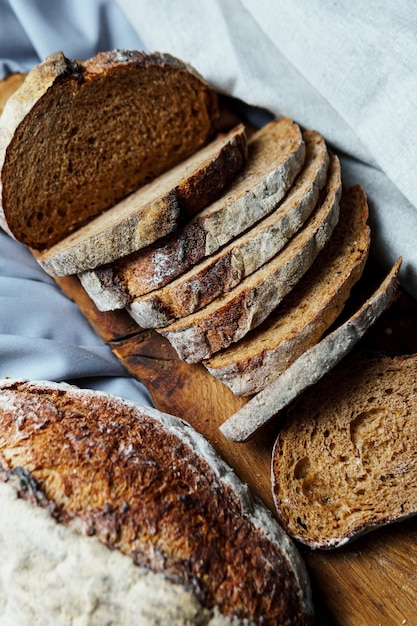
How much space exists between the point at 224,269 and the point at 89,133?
1.08 m

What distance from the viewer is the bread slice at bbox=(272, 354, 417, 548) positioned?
2.57 m

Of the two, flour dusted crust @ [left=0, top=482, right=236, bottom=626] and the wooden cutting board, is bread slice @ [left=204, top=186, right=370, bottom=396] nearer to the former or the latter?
the wooden cutting board

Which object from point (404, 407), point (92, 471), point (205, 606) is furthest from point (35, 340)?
point (404, 407)

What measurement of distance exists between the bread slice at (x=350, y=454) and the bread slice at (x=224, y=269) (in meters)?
0.64

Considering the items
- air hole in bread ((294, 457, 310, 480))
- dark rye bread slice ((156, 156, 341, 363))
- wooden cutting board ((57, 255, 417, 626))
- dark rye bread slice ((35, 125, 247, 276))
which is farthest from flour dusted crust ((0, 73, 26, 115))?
air hole in bread ((294, 457, 310, 480))

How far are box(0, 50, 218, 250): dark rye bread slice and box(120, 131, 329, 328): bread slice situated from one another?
75 cm

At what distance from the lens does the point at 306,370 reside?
250 cm

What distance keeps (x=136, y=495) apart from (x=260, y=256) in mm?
1182

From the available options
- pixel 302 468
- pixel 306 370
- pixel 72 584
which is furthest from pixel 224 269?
pixel 72 584

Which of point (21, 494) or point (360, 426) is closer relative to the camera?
point (21, 494)

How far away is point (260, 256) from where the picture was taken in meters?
2.77

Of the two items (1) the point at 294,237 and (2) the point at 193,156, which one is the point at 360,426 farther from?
(2) the point at 193,156

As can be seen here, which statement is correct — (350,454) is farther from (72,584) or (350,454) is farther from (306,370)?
(72,584)

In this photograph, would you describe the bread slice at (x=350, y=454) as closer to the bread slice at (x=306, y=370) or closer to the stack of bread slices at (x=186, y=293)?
the stack of bread slices at (x=186, y=293)
